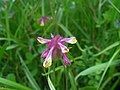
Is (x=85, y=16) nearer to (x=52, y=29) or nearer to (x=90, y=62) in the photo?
(x=52, y=29)

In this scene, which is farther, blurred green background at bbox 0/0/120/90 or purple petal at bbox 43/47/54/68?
blurred green background at bbox 0/0/120/90

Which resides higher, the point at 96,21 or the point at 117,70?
the point at 96,21

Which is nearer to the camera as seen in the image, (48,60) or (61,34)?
(48,60)

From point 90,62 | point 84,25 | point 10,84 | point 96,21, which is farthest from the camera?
point 84,25

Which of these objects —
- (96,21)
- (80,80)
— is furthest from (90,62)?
(96,21)

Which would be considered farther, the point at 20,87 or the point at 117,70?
the point at 117,70

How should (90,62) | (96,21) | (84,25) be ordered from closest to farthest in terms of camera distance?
1. (90,62)
2. (96,21)
3. (84,25)

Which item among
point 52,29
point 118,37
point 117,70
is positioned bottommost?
point 117,70

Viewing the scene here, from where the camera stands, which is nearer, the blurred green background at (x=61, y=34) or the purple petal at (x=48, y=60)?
the purple petal at (x=48, y=60)
